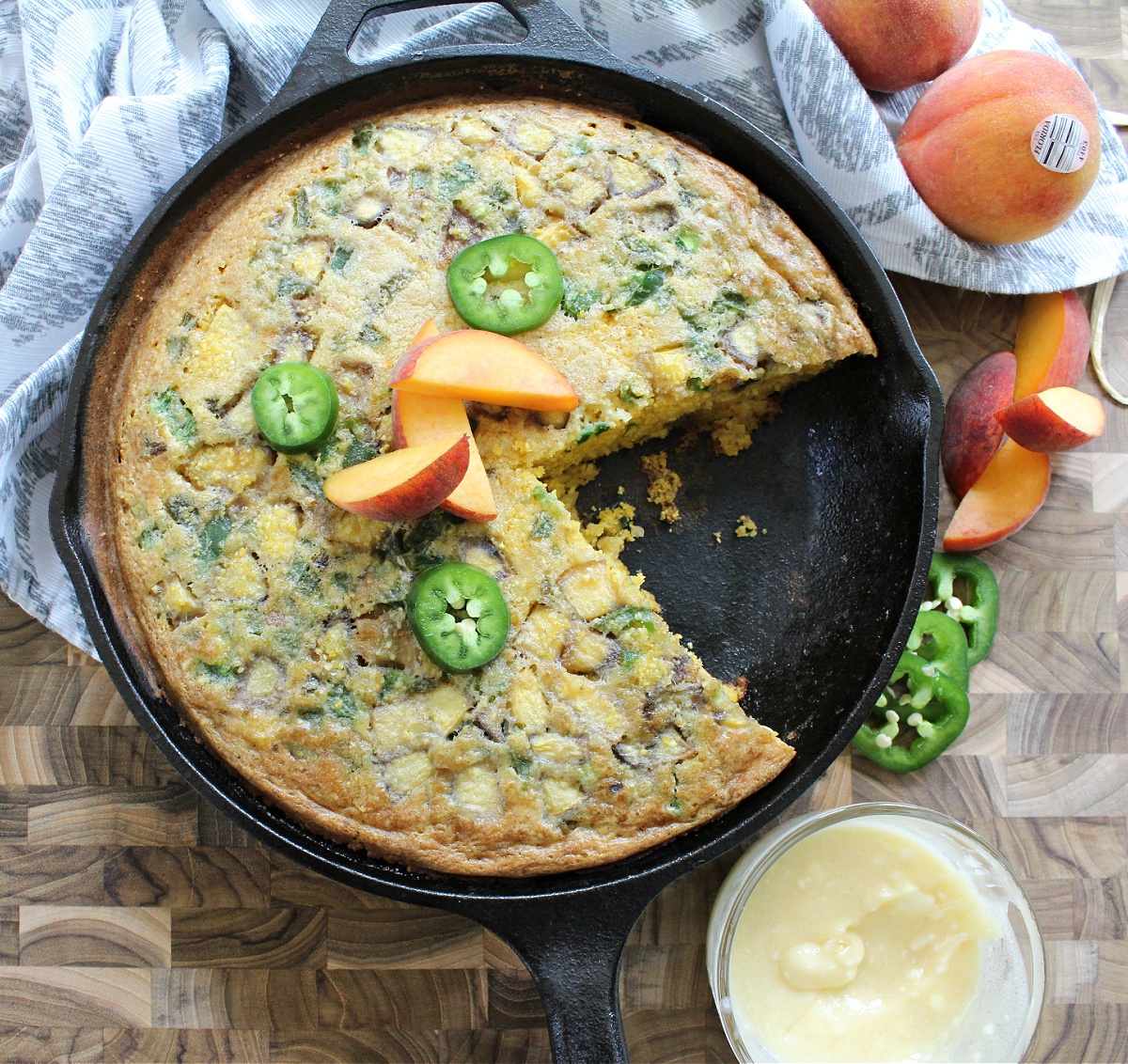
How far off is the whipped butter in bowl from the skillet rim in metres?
0.41

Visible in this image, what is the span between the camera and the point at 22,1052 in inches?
131

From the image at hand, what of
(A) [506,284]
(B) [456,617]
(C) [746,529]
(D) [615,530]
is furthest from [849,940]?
(A) [506,284]

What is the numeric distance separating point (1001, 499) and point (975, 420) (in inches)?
11.7

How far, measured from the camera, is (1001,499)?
3.42 metres

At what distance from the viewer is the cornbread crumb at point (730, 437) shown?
137 inches

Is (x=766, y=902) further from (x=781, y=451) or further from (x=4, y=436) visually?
(x=4, y=436)

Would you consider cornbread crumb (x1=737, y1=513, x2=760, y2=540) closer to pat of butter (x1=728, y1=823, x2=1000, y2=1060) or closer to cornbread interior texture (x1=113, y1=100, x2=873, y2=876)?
cornbread interior texture (x1=113, y1=100, x2=873, y2=876)

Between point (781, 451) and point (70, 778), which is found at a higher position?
point (781, 451)

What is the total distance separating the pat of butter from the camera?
3168 millimetres

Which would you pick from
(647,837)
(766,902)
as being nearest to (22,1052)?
(647,837)

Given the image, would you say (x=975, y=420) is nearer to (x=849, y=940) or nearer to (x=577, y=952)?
(x=849, y=940)

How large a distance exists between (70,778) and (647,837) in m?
2.02

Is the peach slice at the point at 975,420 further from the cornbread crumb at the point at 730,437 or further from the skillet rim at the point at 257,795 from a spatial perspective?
the cornbread crumb at the point at 730,437

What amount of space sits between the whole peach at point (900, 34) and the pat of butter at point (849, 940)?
255 cm
